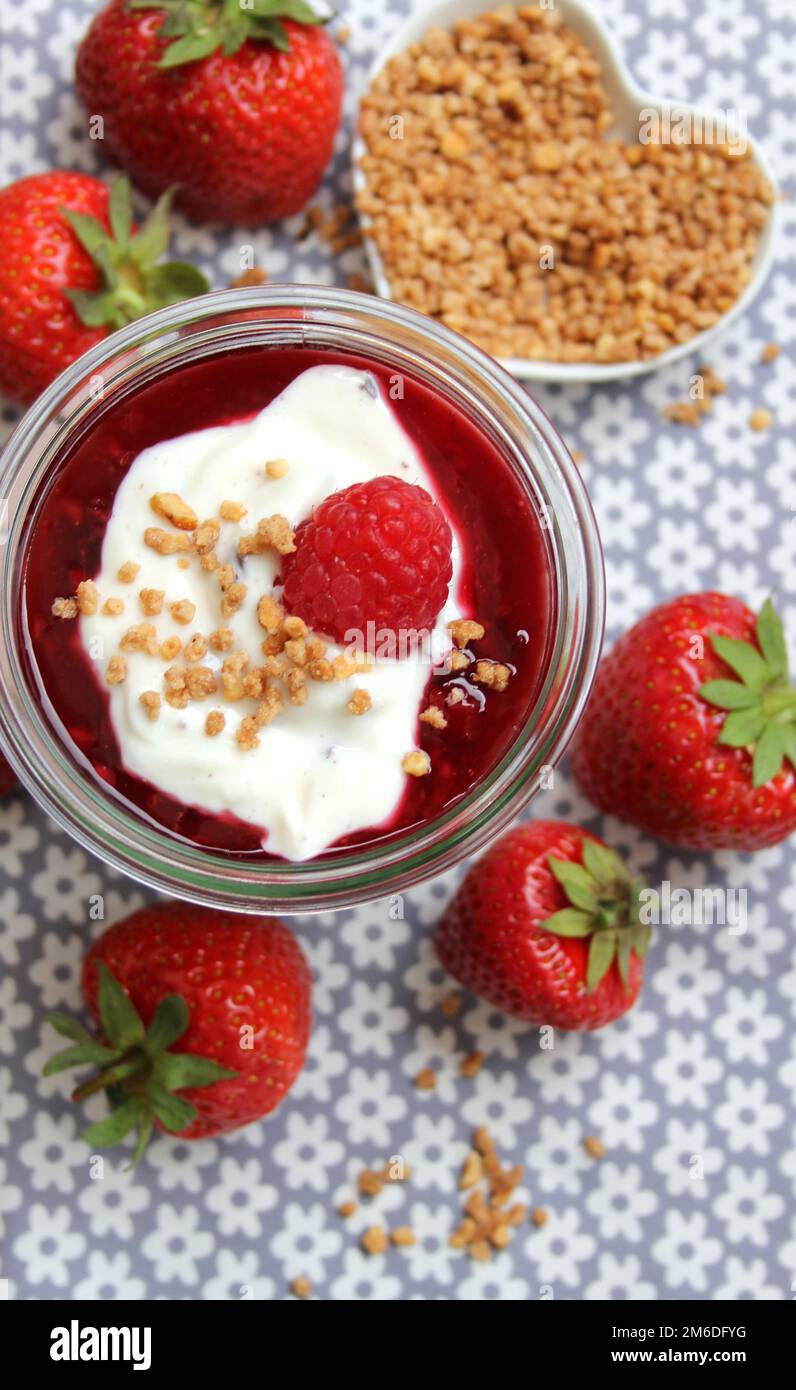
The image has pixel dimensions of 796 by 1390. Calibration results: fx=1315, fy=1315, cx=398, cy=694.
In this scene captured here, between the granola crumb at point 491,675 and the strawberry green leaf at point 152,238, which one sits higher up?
the strawberry green leaf at point 152,238

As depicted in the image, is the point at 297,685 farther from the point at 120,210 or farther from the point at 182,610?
the point at 120,210

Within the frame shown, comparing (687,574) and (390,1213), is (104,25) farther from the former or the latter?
(390,1213)

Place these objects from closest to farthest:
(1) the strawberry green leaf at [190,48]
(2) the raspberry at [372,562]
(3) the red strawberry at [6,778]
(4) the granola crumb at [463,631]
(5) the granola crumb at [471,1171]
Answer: (2) the raspberry at [372,562]
(4) the granola crumb at [463,631]
(1) the strawberry green leaf at [190,48]
(3) the red strawberry at [6,778]
(5) the granola crumb at [471,1171]

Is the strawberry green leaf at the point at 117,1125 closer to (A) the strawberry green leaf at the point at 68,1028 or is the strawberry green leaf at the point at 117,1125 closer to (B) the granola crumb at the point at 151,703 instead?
(A) the strawberry green leaf at the point at 68,1028

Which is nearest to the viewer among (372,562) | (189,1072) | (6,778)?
(372,562)

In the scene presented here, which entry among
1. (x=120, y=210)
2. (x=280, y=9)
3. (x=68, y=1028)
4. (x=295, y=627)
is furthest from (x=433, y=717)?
(x=280, y=9)

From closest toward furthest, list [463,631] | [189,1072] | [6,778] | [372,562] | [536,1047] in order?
1. [372,562]
2. [463,631]
3. [189,1072]
4. [6,778]
5. [536,1047]

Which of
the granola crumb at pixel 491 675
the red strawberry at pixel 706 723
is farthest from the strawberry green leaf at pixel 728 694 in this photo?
the granola crumb at pixel 491 675
